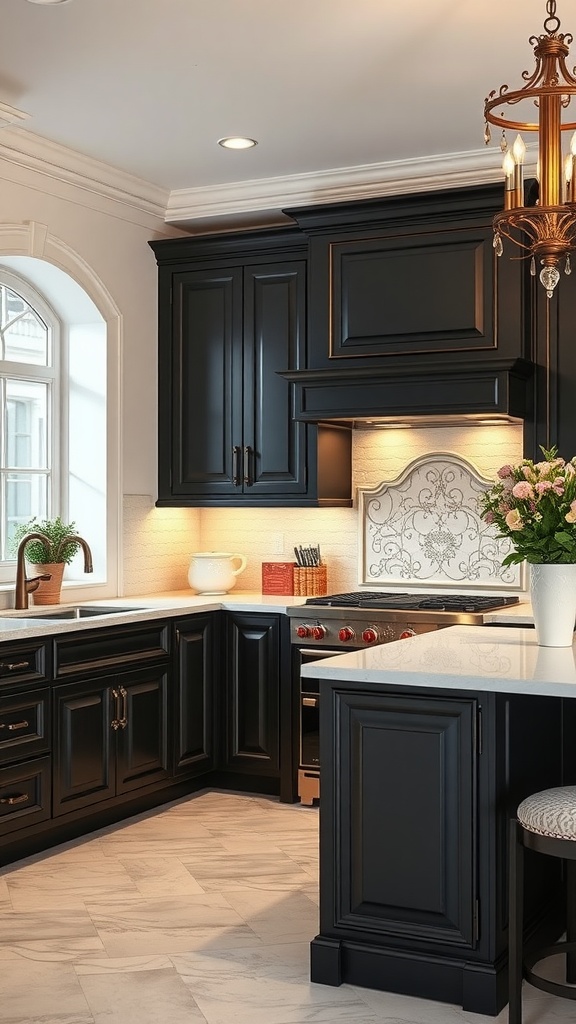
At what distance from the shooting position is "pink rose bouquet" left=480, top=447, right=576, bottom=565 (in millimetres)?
3281

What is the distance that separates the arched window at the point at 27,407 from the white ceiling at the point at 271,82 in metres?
0.81

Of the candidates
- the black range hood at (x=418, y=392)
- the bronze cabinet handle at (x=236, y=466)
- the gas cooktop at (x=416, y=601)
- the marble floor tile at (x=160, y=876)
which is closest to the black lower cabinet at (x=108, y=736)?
the marble floor tile at (x=160, y=876)

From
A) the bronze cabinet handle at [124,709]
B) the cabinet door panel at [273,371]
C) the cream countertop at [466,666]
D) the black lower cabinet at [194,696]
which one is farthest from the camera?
the cabinet door panel at [273,371]

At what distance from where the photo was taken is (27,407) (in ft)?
18.2

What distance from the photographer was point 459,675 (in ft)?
9.84

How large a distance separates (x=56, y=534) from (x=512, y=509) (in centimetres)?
252

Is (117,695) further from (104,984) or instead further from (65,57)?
(65,57)

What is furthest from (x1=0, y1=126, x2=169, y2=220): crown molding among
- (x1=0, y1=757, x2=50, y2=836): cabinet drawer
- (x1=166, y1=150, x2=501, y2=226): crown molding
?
(x1=0, y1=757, x2=50, y2=836): cabinet drawer

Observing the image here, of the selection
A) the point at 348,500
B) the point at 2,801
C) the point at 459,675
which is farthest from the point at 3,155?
the point at 459,675

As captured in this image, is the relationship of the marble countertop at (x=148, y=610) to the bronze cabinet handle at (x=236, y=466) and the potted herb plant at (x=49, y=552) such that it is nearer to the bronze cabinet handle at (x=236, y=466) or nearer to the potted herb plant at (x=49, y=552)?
the potted herb plant at (x=49, y=552)

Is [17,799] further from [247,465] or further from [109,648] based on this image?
[247,465]

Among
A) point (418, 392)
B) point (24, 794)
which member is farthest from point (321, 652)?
point (24, 794)

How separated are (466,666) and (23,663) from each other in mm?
1913

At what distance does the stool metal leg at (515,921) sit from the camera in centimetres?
284
